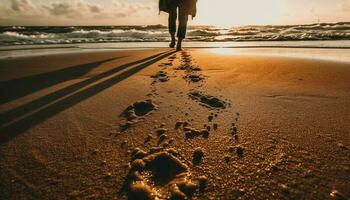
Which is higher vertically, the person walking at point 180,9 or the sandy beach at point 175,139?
the person walking at point 180,9

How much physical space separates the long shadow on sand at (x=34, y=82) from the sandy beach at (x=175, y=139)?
2 cm

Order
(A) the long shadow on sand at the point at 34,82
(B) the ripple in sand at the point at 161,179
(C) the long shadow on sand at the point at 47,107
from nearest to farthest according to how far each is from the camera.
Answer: (B) the ripple in sand at the point at 161,179 < (C) the long shadow on sand at the point at 47,107 < (A) the long shadow on sand at the point at 34,82

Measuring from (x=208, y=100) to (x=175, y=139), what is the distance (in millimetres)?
619

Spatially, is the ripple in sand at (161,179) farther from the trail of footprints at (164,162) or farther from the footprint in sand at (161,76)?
the footprint in sand at (161,76)

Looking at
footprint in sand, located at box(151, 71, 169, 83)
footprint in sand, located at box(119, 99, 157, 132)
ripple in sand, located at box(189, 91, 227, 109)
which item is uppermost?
footprint in sand, located at box(151, 71, 169, 83)

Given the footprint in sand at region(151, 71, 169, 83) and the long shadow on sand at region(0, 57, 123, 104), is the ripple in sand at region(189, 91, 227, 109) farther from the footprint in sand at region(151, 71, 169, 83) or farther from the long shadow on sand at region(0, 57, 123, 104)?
the long shadow on sand at region(0, 57, 123, 104)

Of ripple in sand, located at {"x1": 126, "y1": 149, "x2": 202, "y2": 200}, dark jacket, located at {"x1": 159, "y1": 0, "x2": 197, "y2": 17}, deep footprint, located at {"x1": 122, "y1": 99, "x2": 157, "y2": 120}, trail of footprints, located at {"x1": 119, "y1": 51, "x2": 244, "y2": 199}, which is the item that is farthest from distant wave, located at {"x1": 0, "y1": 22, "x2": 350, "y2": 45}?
ripple in sand, located at {"x1": 126, "y1": 149, "x2": 202, "y2": 200}

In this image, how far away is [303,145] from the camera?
110cm

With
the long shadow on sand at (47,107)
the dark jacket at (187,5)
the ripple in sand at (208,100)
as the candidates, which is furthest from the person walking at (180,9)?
the ripple in sand at (208,100)

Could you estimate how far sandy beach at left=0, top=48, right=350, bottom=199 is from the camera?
837mm

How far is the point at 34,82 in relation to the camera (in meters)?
2.28

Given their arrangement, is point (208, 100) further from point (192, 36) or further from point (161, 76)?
point (192, 36)

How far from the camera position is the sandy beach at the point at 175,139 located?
2.75ft

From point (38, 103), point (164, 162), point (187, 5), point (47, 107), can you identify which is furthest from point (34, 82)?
point (187, 5)
